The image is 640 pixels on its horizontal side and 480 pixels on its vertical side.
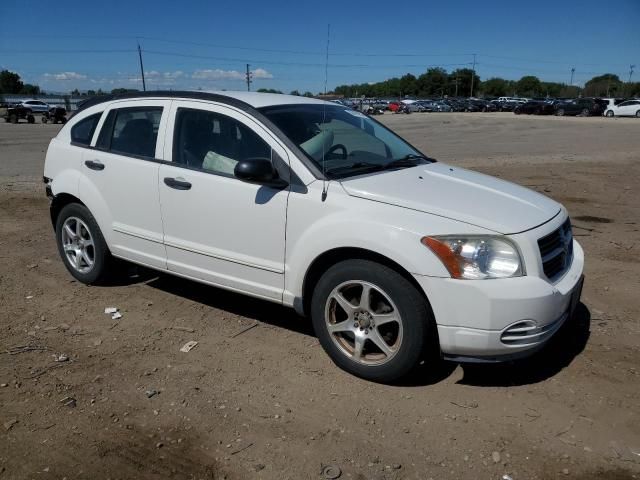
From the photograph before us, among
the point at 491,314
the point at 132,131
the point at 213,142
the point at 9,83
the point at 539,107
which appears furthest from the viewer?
the point at 9,83

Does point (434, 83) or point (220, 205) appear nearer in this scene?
point (220, 205)

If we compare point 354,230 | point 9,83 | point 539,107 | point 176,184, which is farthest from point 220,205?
point 9,83

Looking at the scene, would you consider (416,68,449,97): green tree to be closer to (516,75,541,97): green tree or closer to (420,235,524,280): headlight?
(516,75,541,97): green tree

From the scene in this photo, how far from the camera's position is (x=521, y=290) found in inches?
120

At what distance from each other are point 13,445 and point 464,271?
103 inches

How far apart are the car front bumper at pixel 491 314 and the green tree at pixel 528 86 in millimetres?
146601

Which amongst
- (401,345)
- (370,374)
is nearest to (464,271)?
(401,345)

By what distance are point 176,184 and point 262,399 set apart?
1.75m

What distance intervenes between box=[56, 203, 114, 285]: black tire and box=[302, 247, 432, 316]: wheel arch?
7.17 ft

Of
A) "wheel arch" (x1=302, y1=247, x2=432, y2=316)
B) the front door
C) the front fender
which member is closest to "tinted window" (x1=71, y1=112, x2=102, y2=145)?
the front door

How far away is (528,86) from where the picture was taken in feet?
468

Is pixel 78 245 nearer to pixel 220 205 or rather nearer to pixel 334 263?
pixel 220 205

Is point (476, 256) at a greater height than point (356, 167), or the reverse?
point (356, 167)

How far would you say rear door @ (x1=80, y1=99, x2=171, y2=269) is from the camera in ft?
14.4
